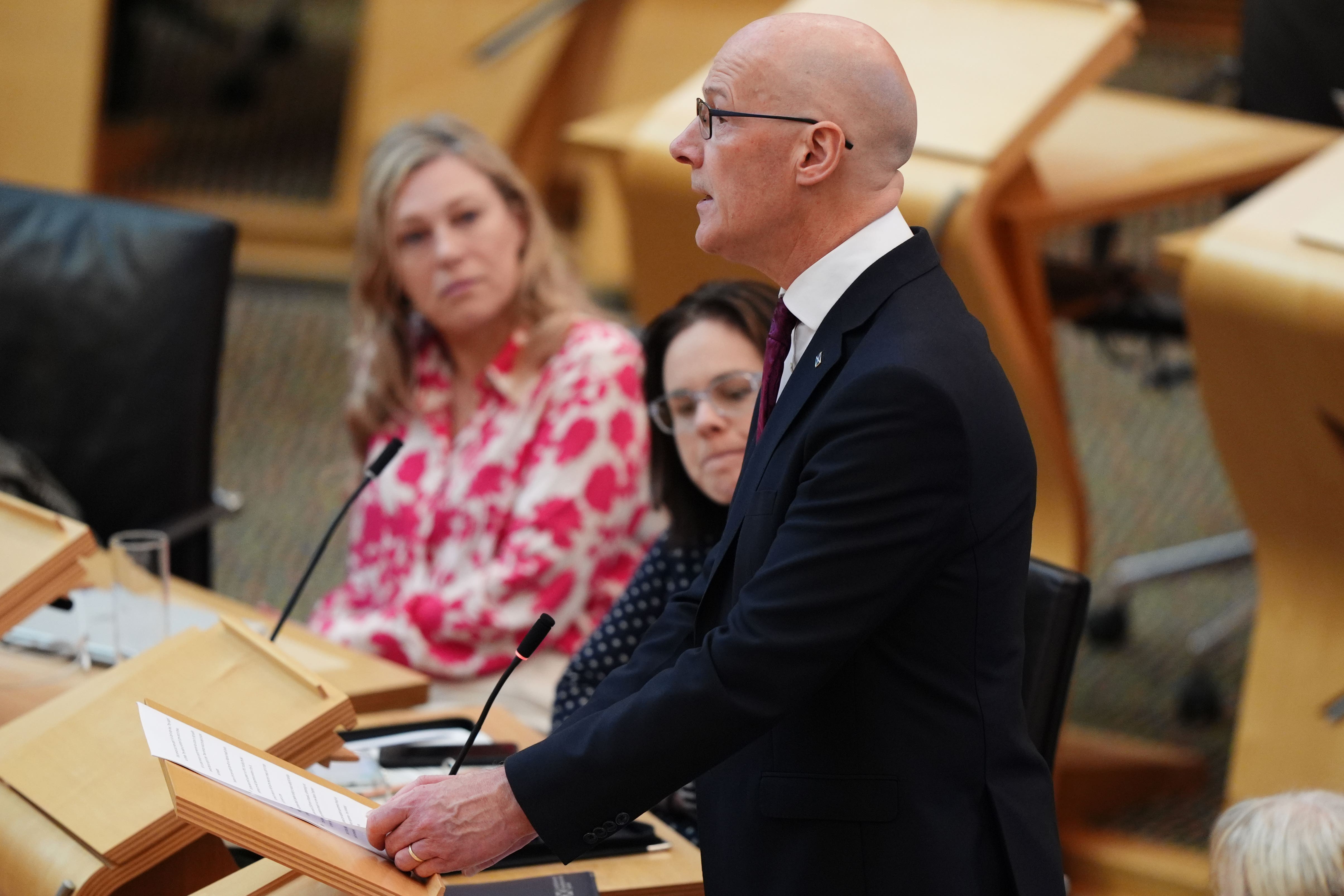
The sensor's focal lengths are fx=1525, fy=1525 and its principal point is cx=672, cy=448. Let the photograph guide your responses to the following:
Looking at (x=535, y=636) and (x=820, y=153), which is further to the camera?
(x=535, y=636)

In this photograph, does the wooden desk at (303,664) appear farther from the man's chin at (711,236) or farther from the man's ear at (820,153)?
the man's ear at (820,153)

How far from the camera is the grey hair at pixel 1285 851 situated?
1.28 meters

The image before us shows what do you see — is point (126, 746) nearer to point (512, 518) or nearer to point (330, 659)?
point (330, 659)

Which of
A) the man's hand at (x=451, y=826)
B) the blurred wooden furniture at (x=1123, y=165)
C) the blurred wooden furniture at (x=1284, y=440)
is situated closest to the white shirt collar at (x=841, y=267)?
the man's hand at (x=451, y=826)

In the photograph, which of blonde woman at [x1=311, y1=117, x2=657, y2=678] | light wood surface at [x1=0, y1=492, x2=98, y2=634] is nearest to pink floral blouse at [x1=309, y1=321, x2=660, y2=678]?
blonde woman at [x1=311, y1=117, x2=657, y2=678]

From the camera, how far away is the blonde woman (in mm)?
2277

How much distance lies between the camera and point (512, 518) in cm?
233

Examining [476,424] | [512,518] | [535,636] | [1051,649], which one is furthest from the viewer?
[476,424]

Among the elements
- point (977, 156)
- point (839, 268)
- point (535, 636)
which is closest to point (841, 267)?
point (839, 268)

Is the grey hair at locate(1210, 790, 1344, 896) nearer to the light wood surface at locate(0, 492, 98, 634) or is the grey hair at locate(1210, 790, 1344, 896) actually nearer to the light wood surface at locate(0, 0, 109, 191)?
the light wood surface at locate(0, 492, 98, 634)

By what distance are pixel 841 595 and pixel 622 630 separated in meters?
0.85

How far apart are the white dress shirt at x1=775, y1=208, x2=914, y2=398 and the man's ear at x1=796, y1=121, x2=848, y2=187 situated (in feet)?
0.20

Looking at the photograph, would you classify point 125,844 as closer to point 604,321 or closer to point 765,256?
point 765,256

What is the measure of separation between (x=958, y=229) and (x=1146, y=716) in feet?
4.90
